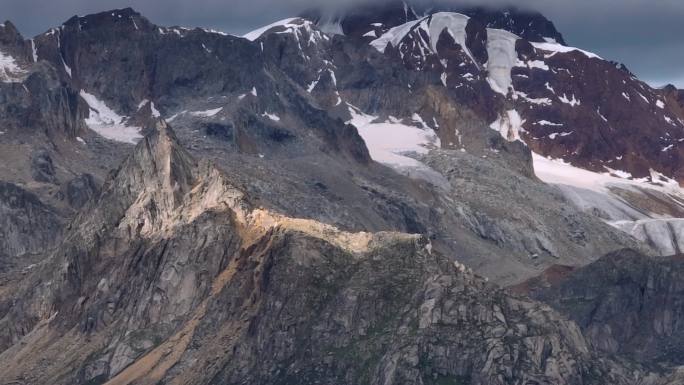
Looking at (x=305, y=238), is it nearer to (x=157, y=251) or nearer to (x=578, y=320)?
(x=157, y=251)

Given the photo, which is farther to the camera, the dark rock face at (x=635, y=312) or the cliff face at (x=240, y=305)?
the dark rock face at (x=635, y=312)

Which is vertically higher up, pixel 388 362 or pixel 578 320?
pixel 388 362

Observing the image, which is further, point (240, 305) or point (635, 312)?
point (635, 312)

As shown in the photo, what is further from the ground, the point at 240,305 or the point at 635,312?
the point at 240,305

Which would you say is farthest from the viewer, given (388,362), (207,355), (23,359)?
(23,359)

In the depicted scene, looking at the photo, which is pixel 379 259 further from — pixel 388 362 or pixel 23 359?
pixel 23 359

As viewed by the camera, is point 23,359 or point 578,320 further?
point 578,320

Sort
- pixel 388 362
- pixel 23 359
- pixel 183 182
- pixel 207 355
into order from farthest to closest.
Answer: pixel 183 182 → pixel 23 359 → pixel 207 355 → pixel 388 362

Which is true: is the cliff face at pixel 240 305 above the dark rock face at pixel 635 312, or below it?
above

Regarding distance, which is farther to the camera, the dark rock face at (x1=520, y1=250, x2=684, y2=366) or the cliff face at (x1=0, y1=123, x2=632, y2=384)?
the dark rock face at (x1=520, y1=250, x2=684, y2=366)

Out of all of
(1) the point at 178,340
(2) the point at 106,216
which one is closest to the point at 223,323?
(1) the point at 178,340

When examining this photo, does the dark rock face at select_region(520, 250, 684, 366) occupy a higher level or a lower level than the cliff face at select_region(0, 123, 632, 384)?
lower
